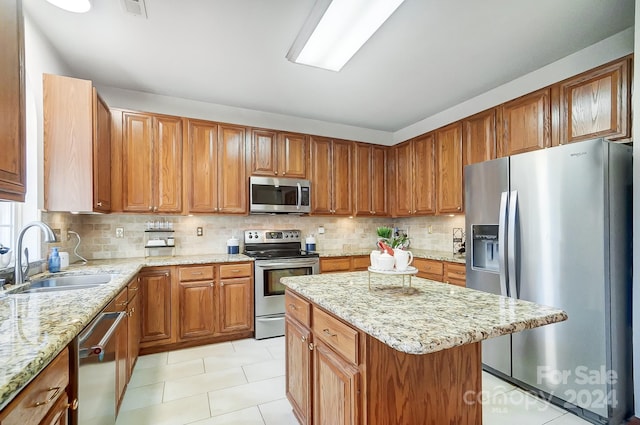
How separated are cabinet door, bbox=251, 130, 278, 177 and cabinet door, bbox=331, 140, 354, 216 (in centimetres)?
84

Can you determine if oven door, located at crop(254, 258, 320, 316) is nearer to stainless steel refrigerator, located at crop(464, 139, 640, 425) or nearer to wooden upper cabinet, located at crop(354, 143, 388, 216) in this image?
wooden upper cabinet, located at crop(354, 143, 388, 216)

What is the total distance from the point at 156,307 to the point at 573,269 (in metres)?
3.47

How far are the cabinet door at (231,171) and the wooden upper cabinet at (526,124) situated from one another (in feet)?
9.17

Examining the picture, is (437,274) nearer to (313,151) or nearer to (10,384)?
(313,151)

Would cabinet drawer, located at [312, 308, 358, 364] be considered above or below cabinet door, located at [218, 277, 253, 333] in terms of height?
above

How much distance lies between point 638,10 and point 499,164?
1.16m

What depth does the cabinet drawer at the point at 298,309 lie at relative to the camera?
1.63 metres

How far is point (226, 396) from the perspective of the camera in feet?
7.12

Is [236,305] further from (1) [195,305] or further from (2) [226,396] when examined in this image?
(2) [226,396]

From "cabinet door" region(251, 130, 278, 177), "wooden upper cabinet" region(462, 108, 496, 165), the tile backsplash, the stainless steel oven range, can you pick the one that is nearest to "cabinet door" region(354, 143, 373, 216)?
the tile backsplash

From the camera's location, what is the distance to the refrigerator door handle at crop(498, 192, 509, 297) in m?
2.32

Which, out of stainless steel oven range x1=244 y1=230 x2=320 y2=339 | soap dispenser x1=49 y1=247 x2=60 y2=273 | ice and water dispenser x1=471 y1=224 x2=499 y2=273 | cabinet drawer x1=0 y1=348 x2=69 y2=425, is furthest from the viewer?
stainless steel oven range x1=244 y1=230 x2=320 y2=339

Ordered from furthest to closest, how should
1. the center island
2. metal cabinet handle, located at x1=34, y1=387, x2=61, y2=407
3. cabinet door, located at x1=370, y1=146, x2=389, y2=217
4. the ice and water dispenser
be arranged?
cabinet door, located at x1=370, y1=146, x2=389, y2=217 → the ice and water dispenser → the center island → metal cabinet handle, located at x1=34, y1=387, x2=61, y2=407

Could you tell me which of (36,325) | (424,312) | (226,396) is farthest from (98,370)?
(424,312)
